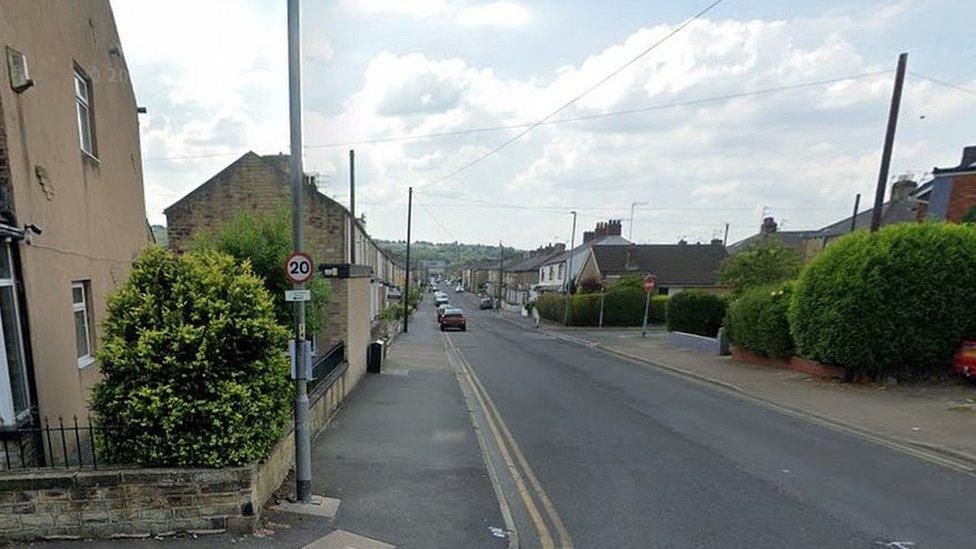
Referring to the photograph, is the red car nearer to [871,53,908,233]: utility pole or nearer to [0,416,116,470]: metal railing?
[871,53,908,233]: utility pole

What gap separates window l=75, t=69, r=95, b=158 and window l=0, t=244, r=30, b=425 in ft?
10.7

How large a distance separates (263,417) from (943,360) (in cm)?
1471

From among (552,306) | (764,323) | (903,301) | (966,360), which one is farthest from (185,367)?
(552,306)

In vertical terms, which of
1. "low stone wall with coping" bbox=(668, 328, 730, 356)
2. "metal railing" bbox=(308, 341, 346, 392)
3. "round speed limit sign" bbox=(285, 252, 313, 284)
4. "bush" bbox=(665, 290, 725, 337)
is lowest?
"low stone wall with coping" bbox=(668, 328, 730, 356)

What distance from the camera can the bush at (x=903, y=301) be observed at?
11.4m

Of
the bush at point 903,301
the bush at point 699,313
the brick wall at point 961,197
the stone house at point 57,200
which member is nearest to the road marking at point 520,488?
the stone house at point 57,200

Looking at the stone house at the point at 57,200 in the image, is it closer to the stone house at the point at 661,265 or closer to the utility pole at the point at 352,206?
the utility pole at the point at 352,206

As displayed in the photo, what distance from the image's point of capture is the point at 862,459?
7.25 m

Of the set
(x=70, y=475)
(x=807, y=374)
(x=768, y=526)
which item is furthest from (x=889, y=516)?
(x=807, y=374)

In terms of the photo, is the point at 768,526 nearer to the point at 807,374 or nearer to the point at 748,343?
the point at 807,374

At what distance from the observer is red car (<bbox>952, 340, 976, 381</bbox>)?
11.0m

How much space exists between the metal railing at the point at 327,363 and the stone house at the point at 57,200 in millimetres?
3027

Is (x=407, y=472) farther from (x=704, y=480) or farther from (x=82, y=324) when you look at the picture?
(x=82, y=324)

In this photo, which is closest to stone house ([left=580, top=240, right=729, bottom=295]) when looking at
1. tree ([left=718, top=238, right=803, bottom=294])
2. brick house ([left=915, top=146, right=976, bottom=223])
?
tree ([left=718, top=238, right=803, bottom=294])
